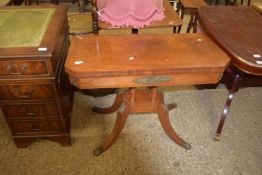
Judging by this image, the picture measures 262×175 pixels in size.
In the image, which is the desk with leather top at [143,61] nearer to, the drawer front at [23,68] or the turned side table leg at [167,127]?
the drawer front at [23,68]

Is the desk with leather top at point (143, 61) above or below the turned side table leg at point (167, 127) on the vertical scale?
above

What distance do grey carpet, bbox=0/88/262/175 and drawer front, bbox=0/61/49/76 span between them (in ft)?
1.98

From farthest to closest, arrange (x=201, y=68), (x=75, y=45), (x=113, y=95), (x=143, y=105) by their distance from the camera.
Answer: (x=113, y=95) < (x=143, y=105) < (x=75, y=45) < (x=201, y=68)

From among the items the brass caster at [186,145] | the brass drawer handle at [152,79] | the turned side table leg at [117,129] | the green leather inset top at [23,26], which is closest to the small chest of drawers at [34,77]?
the green leather inset top at [23,26]

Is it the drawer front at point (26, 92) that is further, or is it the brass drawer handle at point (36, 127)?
the brass drawer handle at point (36, 127)

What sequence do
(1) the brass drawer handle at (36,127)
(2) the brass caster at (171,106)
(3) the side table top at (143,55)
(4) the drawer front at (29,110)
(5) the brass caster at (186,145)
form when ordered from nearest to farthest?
1. (3) the side table top at (143,55)
2. (4) the drawer front at (29,110)
3. (1) the brass drawer handle at (36,127)
4. (5) the brass caster at (186,145)
5. (2) the brass caster at (171,106)

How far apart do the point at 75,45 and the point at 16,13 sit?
56 centimetres

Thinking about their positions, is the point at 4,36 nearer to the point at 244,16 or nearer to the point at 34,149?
A: the point at 34,149

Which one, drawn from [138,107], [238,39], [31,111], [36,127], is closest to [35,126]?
[36,127]

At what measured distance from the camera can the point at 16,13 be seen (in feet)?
4.90

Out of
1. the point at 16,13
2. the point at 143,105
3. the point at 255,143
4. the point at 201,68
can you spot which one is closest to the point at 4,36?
the point at 16,13

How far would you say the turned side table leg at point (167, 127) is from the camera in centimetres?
146

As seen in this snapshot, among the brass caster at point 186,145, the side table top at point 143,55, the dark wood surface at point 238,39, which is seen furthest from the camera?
the brass caster at point 186,145

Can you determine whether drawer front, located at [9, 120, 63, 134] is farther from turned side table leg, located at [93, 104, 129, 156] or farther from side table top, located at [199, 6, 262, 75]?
side table top, located at [199, 6, 262, 75]
